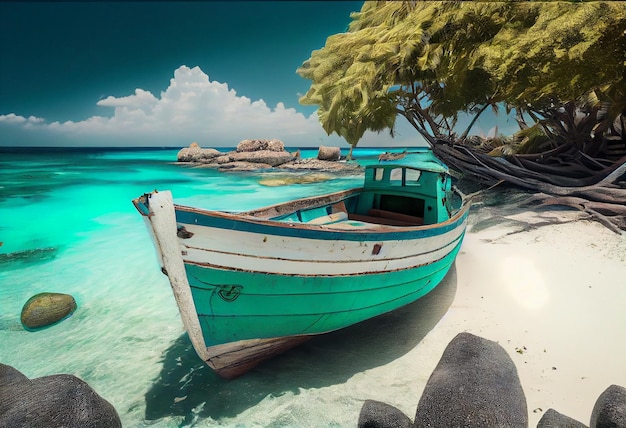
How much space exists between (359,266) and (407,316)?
7.66ft

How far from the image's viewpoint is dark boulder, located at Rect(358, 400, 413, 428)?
3.50 m

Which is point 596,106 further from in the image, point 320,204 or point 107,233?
point 107,233

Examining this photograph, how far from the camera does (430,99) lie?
14.6 meters

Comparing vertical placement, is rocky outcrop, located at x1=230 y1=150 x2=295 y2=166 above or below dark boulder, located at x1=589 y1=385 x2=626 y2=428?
above

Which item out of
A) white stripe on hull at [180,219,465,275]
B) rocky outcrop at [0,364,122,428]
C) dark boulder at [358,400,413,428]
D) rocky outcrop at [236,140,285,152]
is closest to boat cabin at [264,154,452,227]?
white stripe on hull at [180,219,465,275]

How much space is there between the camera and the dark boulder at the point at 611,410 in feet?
10.4

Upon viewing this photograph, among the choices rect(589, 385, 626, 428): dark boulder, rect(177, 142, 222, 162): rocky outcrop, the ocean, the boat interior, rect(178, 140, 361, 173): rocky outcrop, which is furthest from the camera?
rect(177, 142, 222, 162): rocky outcrop

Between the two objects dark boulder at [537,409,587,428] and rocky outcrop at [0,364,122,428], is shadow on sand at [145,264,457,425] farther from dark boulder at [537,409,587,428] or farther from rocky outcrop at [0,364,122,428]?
dark boulder at [537,409,587,428]

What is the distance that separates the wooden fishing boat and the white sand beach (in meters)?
1.42

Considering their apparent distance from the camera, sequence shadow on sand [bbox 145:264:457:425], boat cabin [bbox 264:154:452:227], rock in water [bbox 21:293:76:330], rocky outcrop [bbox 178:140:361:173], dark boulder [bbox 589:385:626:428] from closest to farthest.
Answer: dark boulder [bbox 589:385:626:428] → shadow on sand [bbox 145:264:457:425] → rock in water [bbox 21:293:76:330] → boat cabin [bbox 264:154:452:227] → rocky outcrop [bbox 178:140:361:173]

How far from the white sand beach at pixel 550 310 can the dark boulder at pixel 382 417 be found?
479 millimetres

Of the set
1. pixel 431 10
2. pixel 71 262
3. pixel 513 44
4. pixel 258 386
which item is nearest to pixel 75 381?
pixel 258 386

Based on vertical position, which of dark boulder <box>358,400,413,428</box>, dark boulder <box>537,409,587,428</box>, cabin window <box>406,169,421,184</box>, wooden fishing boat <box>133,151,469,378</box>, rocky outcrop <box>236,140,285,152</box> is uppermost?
rocky outcrop <box>236,140,285,152</box>

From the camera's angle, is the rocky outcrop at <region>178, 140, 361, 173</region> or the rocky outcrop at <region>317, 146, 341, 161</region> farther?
the rocky outcrop at <region>317, 146, 341, 161</region>
